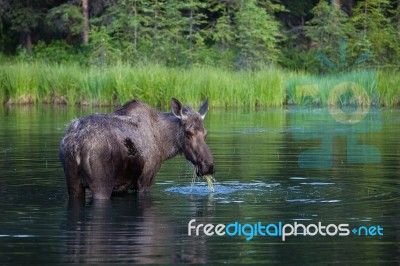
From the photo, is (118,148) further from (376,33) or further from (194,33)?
(194,33)

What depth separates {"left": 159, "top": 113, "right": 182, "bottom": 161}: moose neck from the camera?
43.5 feet

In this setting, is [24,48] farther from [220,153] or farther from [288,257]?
[288,257]

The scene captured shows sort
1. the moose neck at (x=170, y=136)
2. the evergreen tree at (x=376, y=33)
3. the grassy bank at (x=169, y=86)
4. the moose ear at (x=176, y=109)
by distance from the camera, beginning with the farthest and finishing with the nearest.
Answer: the evergreen tree at (x=376, y=33) → the grassy bank at (x=169, y=86) → the moose neck at (x=170, y=136) → the moose ear at (x=176, y=109)

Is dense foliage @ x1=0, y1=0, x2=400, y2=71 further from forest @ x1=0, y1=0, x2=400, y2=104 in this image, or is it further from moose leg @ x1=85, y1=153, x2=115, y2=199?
moose leg @ x1=85, y1=153, x2=115, y2=199

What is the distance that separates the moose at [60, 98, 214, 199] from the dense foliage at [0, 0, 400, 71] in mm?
32643

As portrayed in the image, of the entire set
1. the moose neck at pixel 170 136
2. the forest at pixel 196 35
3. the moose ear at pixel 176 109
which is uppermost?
the forest at pixel 196 35

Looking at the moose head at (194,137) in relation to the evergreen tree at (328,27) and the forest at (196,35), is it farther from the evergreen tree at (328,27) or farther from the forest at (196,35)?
the evergreen tree at (328,27)

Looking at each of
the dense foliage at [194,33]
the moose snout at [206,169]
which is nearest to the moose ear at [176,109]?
the moose snout at [206,169]

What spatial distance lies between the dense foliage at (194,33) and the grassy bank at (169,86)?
923 centimetres

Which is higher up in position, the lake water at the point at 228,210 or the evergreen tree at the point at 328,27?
the evergreen tree at the point at 328,27

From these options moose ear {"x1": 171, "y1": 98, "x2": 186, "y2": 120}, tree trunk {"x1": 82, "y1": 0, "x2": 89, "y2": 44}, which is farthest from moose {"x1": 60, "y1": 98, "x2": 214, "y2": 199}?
tree trunk {"x1": 82, "y1": 0, "x2": 89, "y2": 44}

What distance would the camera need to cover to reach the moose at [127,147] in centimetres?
1178

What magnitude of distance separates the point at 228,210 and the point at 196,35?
38.4 meters

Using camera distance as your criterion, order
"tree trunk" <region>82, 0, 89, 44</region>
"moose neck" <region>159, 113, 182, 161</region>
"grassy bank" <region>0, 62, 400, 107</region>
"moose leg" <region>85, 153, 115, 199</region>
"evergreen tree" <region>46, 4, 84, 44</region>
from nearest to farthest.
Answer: "moose leg" <region>85, 153, 115, 199</region> < "moose neck" <region>159, 113, 182, 161</region> < "grassy bank" <region>0, 62, 400, 107</region> < "evergreen tree" <region>46, 4, 84, 44</region> < "tree trunk" <region>82, 0, 89, 44</region>
